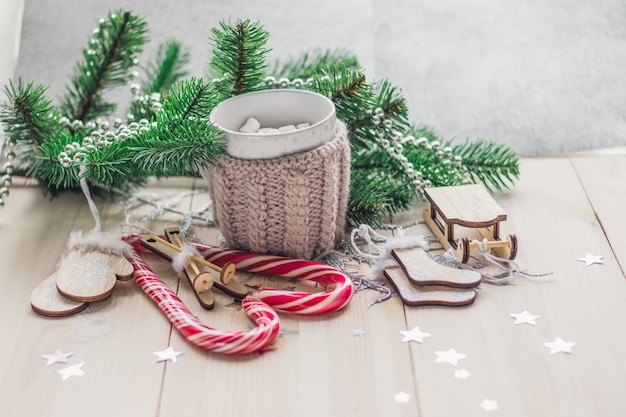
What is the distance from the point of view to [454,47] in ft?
4.95

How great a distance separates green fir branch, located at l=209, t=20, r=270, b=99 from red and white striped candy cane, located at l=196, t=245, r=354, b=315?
25cm

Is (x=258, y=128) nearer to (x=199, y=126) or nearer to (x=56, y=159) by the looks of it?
(x=199, y=126)

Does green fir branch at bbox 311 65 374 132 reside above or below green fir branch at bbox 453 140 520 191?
above

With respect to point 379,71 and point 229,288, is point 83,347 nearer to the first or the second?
point 229,288

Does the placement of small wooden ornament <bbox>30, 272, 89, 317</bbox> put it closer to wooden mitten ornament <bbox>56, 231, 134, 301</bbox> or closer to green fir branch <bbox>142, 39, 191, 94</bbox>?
wooden mitten ornament <bbox>56, 231, 134, 301</bbox>

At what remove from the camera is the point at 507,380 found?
2.80 feet

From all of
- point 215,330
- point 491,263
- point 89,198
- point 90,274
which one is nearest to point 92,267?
point 90,274

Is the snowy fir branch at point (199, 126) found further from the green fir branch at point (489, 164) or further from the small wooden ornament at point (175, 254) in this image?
the small wooden ornament at point (175, 254)

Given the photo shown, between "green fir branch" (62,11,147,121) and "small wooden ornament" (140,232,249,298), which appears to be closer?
"small wooden ornament" (140,232,249,298)

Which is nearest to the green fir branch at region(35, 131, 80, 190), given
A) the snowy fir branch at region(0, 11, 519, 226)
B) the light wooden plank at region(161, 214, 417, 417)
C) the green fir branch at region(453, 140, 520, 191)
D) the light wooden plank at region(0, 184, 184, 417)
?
the snowy fir branch at region(0, 11, 519, 226)

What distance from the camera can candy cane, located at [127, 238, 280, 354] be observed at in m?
0.90

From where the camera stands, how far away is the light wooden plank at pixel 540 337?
0.82 meters

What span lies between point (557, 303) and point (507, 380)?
0.18 m

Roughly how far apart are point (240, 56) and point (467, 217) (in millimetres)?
403
